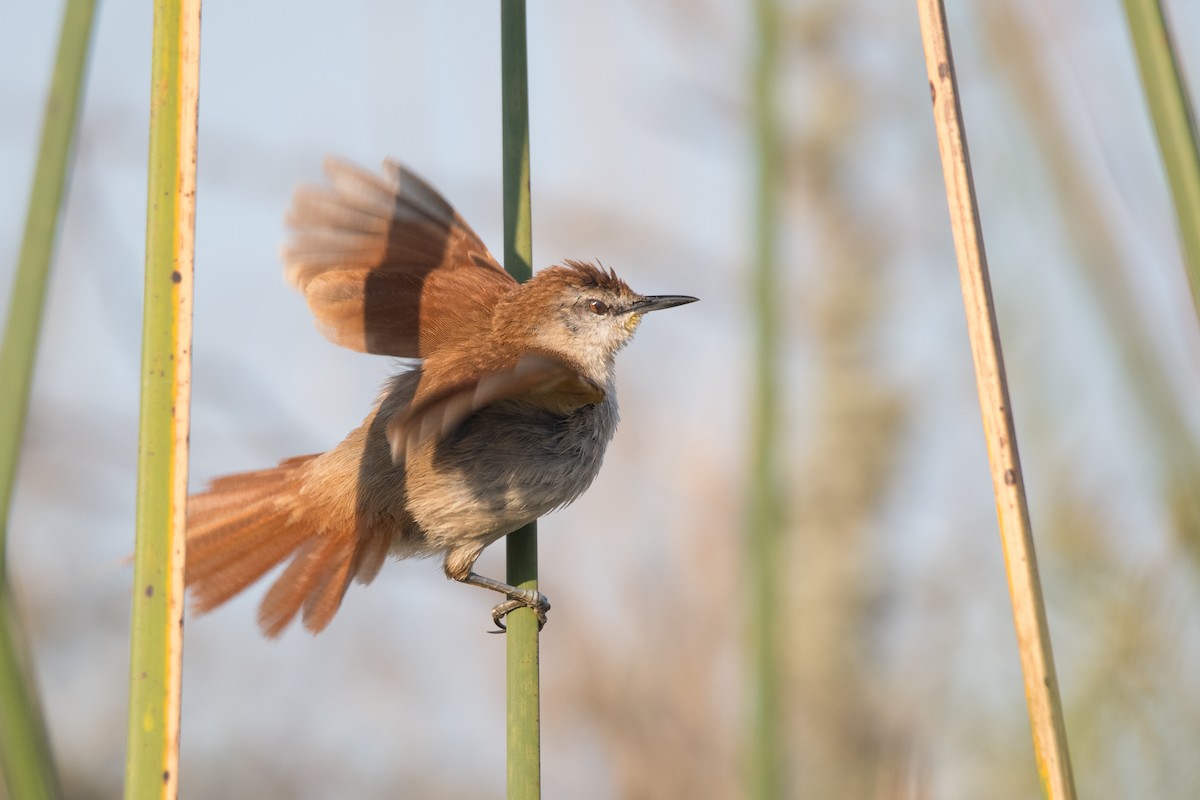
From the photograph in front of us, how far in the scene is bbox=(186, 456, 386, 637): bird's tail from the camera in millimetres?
2500

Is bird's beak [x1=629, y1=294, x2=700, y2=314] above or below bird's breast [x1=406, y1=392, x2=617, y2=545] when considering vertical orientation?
above

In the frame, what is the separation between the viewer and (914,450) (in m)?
4.77

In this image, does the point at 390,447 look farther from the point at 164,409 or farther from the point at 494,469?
the point at 164,409

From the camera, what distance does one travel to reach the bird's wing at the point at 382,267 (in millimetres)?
2553

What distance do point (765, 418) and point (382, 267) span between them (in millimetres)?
1192

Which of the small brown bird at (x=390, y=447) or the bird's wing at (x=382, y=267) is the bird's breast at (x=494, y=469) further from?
the bird's wing at (x=382, y=267)

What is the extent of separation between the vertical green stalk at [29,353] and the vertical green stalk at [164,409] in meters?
0.15

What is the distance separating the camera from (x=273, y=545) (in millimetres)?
2576

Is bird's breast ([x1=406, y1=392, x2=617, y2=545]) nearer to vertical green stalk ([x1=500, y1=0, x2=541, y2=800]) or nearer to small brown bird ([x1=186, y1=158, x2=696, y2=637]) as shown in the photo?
small brown bird ([x1=186, y1=158, x2=696, y2=637])

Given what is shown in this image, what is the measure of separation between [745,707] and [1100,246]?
1293 millimetres

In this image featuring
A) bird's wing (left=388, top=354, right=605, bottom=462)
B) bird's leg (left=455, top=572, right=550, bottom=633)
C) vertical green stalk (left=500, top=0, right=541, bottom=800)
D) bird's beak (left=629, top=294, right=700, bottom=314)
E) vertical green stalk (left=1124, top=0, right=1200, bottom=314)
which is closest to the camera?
vertical green stalk (left=1124, top=0, right=1200, bottom=314)

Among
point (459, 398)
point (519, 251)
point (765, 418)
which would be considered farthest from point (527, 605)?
point (519, 251)

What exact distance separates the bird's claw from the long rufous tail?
35cm

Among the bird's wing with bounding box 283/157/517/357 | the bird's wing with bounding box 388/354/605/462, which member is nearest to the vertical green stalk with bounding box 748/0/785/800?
the bird's wing with bounding box 388/354/605/462
